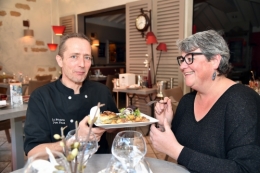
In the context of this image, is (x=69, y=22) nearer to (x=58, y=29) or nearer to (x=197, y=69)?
(x=58, y=29)

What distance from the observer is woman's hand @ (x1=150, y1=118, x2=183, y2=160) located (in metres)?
1.09

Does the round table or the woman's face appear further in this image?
the woman's face

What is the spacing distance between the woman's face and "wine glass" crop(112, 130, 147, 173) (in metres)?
0.56

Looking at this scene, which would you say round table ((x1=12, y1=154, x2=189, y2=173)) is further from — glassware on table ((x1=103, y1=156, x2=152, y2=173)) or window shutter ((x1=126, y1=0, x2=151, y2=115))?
window shutter ((x1=126, y1=0, x2=151, y2=115))

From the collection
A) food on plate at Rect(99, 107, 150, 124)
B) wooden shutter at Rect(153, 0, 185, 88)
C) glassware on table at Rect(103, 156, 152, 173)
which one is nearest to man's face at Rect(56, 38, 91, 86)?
food on plate at Rect(99, 107, 150, 124)

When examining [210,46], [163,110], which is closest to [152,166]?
[163,110]

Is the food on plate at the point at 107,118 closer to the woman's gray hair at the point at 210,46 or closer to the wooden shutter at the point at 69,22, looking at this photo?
the woman's gray hair at the point at 210,46

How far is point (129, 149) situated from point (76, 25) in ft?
18.0

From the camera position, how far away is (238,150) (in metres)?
1.03

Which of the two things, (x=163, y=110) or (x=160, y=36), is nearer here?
(x=163, y=110)

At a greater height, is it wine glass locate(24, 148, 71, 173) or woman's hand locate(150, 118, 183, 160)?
wine glass locate(24, 148, 71, 173)

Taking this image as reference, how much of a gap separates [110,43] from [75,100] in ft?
27.3

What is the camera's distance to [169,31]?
407 centimetres

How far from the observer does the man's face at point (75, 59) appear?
4.88 feet
